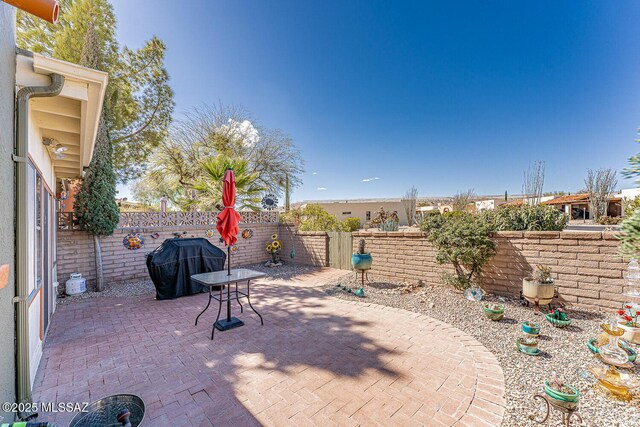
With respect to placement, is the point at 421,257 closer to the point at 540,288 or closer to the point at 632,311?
the point at 540,288

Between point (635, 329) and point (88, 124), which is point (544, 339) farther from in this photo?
point (88, 124)

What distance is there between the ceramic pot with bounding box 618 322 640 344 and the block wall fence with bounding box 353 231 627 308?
1.11 metres

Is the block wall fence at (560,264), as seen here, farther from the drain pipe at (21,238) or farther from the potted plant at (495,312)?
the drain pipe at (21,238)

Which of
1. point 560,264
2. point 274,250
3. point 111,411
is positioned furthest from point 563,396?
point 274,250

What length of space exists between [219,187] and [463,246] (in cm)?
809

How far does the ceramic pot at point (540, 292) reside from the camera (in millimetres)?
4273

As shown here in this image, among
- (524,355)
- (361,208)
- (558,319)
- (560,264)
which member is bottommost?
(524,355)

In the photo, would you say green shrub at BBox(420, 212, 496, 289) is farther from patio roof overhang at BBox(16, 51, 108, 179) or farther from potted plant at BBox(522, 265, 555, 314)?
patio roof overhang at BBox(16, 51, 108, 179)

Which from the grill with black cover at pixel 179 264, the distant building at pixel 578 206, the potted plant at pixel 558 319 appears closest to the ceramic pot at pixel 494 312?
the potted plant at pixel 558 319

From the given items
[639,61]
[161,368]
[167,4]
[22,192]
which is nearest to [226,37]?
[167,4]

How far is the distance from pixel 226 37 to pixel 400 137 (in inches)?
464

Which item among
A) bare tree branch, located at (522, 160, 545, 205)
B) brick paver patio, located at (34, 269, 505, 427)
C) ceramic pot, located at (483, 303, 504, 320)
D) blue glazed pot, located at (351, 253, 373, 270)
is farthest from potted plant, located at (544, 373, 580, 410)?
bare tree branch, located at (522, 160, 545, 205)

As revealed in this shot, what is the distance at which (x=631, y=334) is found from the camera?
325 centimetres

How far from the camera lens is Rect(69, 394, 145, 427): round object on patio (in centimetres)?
218
